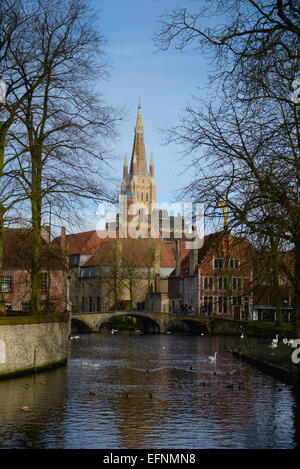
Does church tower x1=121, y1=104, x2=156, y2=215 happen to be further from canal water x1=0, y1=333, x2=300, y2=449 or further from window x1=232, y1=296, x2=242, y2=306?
window x1=232, y1=296, x2=242, y2=306

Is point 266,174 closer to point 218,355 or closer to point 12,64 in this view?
point 12,64

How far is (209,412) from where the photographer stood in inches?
748

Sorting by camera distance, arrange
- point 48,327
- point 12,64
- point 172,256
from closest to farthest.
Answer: point 12,64 → point 48,327 → point 172,256

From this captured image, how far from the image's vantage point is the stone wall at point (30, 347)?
23984 millimetres

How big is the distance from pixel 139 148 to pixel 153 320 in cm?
12563

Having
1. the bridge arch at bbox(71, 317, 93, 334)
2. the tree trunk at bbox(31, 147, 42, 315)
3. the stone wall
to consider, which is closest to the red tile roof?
the tree trunk at bbox(31, 147, 42, 315)

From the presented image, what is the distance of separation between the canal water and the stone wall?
1.72ft

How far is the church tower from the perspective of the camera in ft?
630

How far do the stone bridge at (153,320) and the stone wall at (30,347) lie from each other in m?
37.0

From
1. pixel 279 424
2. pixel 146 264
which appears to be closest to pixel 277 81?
pixel 279 424

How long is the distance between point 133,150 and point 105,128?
6736 inches

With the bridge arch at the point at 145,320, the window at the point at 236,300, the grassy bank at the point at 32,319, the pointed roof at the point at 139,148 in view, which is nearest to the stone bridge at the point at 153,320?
the bridge arch at the point at 145,320

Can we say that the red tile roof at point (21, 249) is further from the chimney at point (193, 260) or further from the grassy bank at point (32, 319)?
the chimney at point (193, 260)

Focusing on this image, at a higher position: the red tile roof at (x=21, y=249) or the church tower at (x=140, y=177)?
the church tower at (x=140, y=177)
